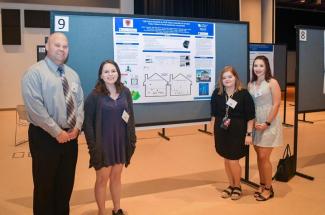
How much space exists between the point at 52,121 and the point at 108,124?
0.49 metres

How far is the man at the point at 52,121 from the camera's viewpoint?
239cm

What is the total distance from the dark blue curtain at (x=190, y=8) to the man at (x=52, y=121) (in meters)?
6.63

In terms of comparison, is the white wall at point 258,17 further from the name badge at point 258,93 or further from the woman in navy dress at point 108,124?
the woman in navy dress at point 108,124

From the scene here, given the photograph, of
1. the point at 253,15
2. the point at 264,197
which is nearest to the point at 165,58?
the point at 264,197

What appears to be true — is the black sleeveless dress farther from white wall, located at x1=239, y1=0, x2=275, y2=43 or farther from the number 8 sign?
white wall, located at x1=239, y1=0, x2=275, y2=43

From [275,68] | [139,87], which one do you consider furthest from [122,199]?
[275,68]

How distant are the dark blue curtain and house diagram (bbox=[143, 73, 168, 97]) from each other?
5.81 meters

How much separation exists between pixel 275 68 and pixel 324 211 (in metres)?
4.11

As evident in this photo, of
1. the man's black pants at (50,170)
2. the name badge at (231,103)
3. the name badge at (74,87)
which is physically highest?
the name badge at (74,87)

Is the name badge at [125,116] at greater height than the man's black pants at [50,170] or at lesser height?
greater

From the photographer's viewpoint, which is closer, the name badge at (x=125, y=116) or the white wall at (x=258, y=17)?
the name badge at (x=125, y=116)

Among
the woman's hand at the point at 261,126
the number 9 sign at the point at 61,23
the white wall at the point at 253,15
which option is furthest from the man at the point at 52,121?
the white wall at the point at 253,15

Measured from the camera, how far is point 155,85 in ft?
11.1

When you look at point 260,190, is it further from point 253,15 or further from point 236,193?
point 253,15
